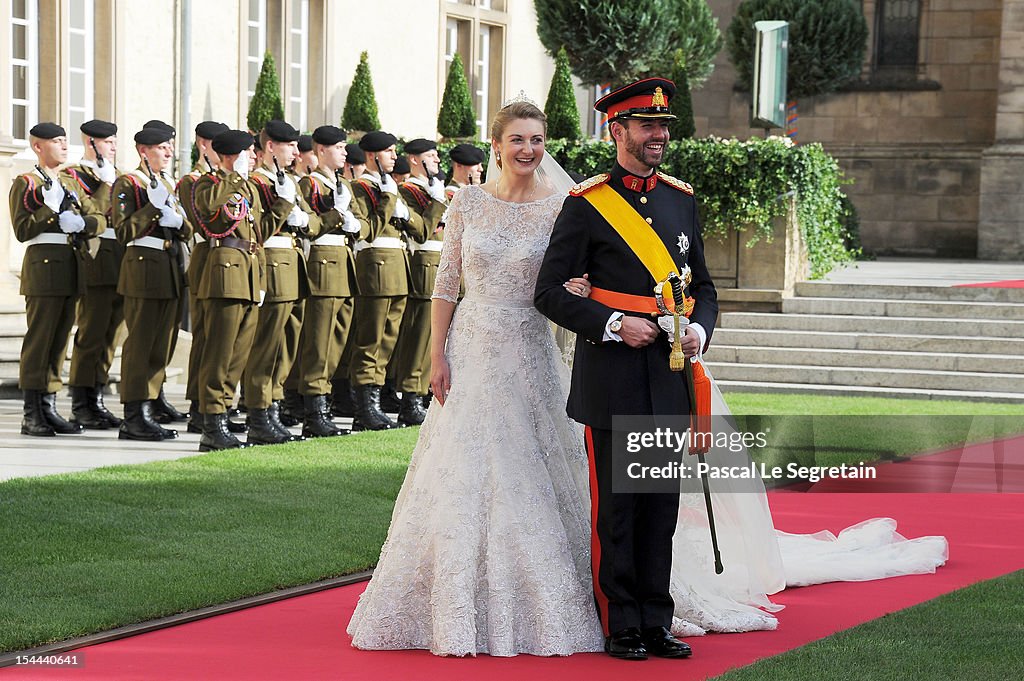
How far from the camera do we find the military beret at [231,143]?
9.80 metres

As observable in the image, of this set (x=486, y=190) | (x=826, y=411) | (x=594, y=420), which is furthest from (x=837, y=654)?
(x=826, y=411)

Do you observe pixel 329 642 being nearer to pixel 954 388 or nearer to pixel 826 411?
pixel 826 411

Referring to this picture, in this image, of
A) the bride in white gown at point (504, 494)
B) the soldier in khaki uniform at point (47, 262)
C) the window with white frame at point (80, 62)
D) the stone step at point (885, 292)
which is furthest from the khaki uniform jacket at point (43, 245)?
the stone step at point (885, 292)

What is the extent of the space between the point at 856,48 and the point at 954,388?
13040mm

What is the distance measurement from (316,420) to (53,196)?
2282 mm

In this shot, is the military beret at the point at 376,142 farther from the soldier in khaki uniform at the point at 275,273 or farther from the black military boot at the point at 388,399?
the black military boot at the point at 388,399

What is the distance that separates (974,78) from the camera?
2784 centimetres

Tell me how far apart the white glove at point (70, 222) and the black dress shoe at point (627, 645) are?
6.48 m

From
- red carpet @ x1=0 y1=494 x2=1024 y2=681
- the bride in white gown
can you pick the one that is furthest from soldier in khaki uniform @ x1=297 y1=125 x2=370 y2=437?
the bride in white gown

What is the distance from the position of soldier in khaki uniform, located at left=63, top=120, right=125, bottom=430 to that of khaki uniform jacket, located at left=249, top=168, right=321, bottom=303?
126 cm

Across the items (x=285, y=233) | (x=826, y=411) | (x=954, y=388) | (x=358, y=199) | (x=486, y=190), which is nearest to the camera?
(x=486, y=190)

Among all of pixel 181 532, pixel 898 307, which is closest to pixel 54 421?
pixel 181 532

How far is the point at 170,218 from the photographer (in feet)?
34.6

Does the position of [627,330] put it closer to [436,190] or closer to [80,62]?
[436,190]
